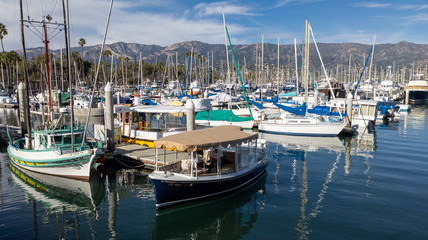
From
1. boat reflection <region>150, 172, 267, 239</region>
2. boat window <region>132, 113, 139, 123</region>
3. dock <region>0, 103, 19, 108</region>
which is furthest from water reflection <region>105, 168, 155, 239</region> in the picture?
dock <region>0, 103, 19, 108</region>

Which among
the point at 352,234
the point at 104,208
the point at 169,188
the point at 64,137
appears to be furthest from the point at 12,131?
the point at 352,234

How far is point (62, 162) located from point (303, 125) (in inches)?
912

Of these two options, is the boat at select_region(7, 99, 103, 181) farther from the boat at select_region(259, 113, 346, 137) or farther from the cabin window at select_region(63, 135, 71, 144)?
the boat at select_region(259, 113, 346, 137)

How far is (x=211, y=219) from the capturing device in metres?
12.3

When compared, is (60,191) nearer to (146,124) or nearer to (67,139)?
(67,139)

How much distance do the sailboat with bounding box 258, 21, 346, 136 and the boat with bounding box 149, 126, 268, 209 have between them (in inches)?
663

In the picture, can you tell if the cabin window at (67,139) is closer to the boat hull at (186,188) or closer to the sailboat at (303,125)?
the boat hull at (186,188)

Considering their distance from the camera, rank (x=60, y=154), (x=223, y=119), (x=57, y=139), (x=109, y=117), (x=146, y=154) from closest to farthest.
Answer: (x=60, y=154)
(x=57, y=139)
(x=109, y=117)
(x=146, y=154)
(x=223, y=119)

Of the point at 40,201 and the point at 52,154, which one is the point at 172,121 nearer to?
the point at 52,154

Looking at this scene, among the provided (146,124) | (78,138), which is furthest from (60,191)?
(146,124)

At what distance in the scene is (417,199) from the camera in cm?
1426

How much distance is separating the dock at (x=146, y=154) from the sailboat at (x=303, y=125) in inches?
611

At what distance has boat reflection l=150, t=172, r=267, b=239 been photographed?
11.2 meters

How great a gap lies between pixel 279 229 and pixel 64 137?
519 inches
